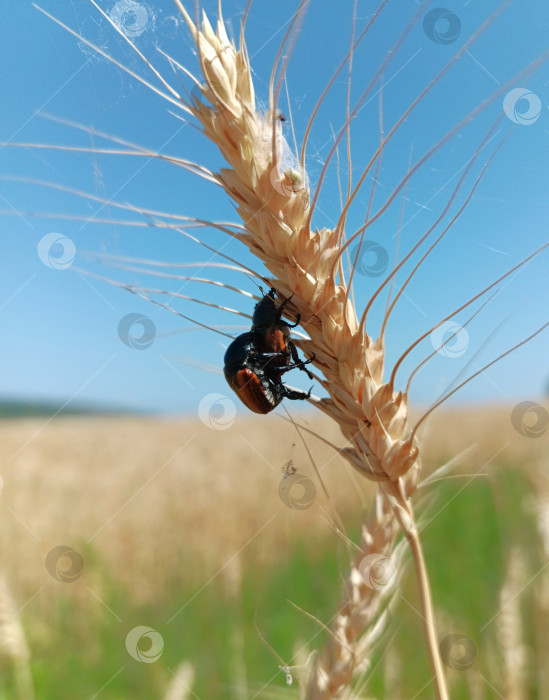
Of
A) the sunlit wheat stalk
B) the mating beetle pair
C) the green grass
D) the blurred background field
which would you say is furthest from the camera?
the green grass

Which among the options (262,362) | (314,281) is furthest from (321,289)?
(262,362)

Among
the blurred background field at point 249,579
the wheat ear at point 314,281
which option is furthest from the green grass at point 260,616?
the wheat ear at point 314,281

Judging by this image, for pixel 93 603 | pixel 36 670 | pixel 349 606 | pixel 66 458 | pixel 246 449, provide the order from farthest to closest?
pixel 66 458 → pixel 246 449 → pixel 93 603 → pixel 36 670 → pixel 349 606

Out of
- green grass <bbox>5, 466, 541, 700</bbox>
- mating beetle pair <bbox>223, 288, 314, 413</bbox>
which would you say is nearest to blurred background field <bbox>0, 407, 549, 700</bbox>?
green grass <bbox>5, 466, 541, 700</bbox>

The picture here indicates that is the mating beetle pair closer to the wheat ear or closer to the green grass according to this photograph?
the wheat ear

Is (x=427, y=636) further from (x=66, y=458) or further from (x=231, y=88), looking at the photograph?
(x=66, y=458)

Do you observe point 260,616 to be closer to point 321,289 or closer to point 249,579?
point 249,579

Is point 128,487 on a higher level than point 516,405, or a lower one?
lower

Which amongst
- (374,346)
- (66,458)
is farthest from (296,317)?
(66,458)
